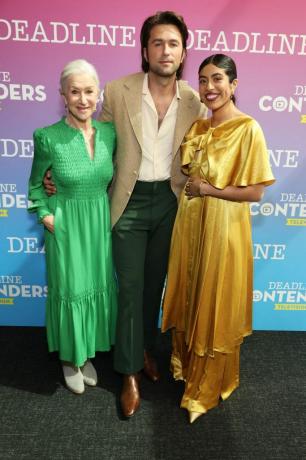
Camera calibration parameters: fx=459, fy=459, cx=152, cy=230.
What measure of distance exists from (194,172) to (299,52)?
122 cm

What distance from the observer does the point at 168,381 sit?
270 centimetres

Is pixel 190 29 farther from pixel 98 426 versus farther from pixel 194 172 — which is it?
pixel 98 426

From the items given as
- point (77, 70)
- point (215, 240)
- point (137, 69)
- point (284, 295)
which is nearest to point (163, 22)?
point (77, 70)

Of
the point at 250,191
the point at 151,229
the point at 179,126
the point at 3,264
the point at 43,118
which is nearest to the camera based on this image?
the point at 250,191

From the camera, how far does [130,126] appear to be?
7.27 feet

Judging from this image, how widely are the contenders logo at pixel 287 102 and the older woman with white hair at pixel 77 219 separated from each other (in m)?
1.09

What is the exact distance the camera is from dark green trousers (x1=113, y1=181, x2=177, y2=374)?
230 cm

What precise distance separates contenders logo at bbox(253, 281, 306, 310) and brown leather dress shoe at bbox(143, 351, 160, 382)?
0.99 meters

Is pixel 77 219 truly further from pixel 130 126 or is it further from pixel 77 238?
pixel 130 126

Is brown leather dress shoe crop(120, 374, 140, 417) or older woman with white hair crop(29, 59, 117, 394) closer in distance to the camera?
older woman with white hair crop(29, 59, 117, 394)

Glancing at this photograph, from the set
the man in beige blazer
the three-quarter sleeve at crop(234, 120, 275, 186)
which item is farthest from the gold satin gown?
the man in beige blazer

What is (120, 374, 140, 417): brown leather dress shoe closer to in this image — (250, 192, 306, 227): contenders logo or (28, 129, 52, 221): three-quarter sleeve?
(28, 129, 52, 221): three-quarter sleeve

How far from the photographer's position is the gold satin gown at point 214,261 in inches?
79.2

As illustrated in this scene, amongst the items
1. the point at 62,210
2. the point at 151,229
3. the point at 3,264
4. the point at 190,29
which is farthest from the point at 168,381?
the point at 190,29
